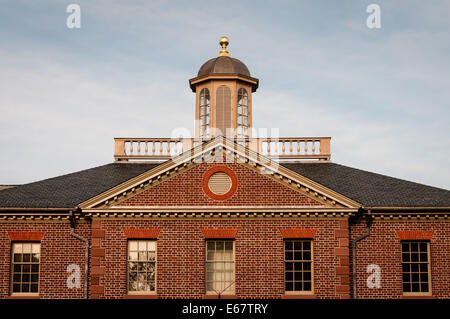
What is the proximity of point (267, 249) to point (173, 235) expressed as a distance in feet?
11.4

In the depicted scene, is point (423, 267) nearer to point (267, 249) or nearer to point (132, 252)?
point (267, 249)

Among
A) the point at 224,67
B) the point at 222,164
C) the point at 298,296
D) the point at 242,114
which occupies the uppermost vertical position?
the point at 224,67

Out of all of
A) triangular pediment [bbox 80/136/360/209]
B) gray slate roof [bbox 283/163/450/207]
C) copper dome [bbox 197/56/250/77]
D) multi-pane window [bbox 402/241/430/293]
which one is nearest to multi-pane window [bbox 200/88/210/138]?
copper dome [bbox 197/56/250/77]

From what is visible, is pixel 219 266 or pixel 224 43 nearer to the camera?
pixel 219 266

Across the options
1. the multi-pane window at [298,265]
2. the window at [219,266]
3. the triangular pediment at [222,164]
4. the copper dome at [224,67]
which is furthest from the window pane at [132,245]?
the copper dome at [224,67]

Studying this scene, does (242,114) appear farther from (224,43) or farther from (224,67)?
(224,43)

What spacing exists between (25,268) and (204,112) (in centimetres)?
1133

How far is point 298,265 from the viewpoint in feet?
81.3

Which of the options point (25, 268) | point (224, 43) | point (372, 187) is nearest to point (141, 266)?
point (25, 268)

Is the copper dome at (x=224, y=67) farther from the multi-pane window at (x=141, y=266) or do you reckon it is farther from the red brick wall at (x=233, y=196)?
the multi-pane window at (x=141, y=266)

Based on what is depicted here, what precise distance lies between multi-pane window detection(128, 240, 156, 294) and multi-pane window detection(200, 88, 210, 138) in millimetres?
8206

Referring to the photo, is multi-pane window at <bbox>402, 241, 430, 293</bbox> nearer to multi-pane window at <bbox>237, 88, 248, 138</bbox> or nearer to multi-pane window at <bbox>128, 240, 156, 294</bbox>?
multi-pane window at <bbox>128, 240, 156, 294</bbox>

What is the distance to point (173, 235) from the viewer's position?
2470 centimetres
